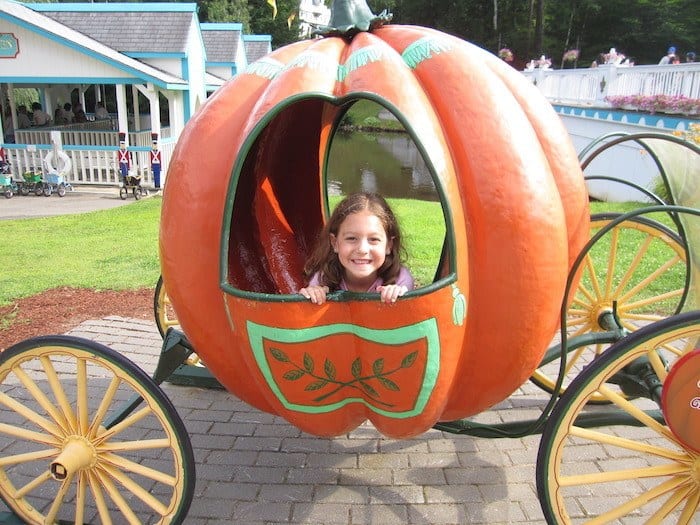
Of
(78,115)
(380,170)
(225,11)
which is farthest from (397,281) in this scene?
(225,11)

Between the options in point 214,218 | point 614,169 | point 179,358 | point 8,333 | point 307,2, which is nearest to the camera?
point 214,218

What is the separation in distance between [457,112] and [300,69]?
0.60 metres

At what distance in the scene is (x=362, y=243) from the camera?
2.31 metres

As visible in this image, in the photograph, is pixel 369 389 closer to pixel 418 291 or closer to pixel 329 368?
pixel 329 368

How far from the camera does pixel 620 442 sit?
7.44ft

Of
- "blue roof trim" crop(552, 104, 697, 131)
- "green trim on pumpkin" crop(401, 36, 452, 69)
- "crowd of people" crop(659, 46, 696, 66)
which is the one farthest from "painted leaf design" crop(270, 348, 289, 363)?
"crowd of people" crop(659, 46, 696, 66)

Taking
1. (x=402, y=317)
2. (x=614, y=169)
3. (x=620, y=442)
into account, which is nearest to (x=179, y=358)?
(x=402, y=317)

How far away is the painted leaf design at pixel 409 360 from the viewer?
2.08m

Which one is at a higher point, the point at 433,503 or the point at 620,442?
the point at 620,442

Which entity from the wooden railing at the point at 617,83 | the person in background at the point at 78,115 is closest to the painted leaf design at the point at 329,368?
the wooden railing at the point at 617,83

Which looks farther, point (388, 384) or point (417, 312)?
point (388, 384)

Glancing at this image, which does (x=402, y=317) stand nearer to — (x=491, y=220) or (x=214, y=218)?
(x=491, y=220)

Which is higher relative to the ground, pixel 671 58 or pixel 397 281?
pixel 671 58

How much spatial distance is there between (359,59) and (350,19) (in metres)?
0.49
